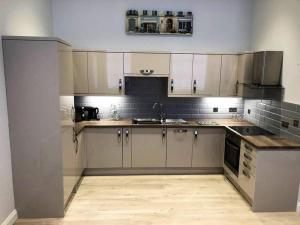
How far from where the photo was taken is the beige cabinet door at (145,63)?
4.23 metres

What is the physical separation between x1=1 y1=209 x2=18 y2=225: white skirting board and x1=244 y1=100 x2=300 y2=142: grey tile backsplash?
3.49 m

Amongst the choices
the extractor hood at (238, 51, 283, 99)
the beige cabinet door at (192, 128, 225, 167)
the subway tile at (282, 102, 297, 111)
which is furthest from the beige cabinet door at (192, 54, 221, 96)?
the subway tile at (282, 102, 297, 111)

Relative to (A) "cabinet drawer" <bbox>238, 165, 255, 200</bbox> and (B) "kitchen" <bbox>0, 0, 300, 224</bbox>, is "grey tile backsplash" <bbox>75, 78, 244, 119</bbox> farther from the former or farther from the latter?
(A) "cabinet drawer" <bbox>238, 165, 255, 200</bbox>

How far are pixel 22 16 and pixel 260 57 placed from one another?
314 cm

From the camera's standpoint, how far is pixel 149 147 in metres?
4.28

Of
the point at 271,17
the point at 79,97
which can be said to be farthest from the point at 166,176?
the point at 271,17

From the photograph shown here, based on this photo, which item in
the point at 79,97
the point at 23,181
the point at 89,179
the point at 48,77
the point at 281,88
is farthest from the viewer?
the point at 79,97

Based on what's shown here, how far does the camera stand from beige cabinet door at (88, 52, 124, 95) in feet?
13.8

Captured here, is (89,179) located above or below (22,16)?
below

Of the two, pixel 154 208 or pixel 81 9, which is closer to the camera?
pixel 154 208

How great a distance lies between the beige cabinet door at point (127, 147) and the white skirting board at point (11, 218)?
1.74m

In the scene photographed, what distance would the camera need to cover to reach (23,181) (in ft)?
9.86

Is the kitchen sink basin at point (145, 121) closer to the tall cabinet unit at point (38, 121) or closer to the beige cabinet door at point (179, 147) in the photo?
the beige cabinet door at point (179, 147)

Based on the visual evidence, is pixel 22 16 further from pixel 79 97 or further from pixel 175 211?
pixel 175 211
